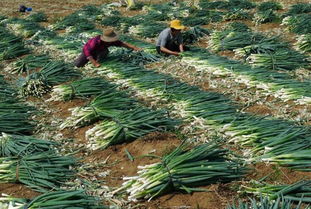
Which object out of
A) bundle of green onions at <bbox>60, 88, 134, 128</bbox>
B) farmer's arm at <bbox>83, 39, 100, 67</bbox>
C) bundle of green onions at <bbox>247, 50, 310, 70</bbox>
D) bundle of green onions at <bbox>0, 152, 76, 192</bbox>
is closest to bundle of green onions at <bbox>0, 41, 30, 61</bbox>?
farmer's arm at <bbox>83, 39, 100, 67</bbox>

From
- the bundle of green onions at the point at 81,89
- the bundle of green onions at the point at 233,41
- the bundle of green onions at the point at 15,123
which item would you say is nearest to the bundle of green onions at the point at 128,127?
the bundle of green onions at the point at 15,123

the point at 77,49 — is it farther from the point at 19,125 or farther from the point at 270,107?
the point at 270,107

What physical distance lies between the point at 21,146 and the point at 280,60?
518cm

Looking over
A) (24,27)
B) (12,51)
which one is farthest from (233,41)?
(24,27)

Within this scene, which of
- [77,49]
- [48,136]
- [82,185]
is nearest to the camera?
[82,185]

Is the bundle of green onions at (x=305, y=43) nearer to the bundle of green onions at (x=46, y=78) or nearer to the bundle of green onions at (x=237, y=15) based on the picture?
the bundle of green onions at (x=237, y=15)

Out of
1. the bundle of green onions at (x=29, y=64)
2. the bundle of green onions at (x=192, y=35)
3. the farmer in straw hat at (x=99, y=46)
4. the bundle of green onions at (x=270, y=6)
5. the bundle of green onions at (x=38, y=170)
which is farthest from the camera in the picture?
the bundle of green onions at (x=270, y=6)

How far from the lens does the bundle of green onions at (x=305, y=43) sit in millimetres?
8504

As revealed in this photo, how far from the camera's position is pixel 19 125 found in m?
5.43

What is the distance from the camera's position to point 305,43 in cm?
859

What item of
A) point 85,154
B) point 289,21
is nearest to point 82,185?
point 85,154

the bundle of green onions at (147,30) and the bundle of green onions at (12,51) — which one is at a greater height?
the bundle of green onions at (12,51)

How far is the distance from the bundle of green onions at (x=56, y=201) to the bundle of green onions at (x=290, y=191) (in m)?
1.58

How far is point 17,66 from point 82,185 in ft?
17.5
